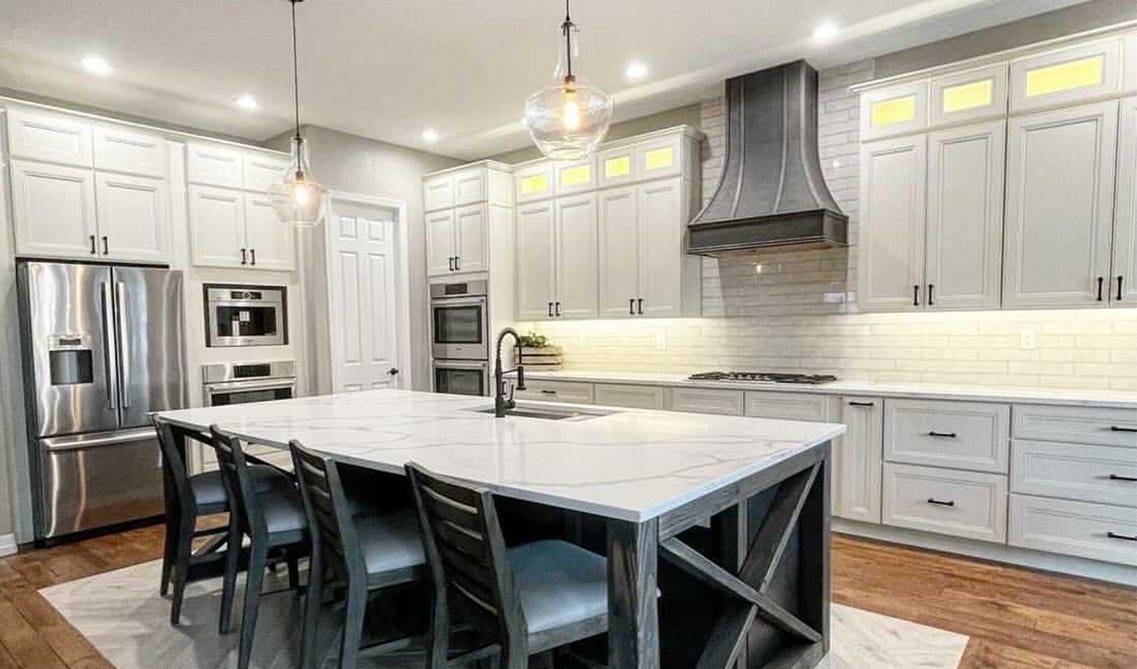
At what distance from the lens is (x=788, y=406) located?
3916 millimetres

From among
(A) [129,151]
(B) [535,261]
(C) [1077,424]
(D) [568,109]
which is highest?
(A) [129,151]

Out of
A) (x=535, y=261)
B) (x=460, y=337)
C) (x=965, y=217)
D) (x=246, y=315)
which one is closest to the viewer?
(x=965, y=217)

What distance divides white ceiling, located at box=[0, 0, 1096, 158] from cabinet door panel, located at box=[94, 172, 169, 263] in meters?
0.66

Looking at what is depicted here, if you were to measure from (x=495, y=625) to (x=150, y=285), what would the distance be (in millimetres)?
3796

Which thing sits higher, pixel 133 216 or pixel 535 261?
pixel 133 216

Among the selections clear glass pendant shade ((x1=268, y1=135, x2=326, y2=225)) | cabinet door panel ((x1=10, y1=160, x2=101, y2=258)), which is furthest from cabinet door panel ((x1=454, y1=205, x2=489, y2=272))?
cabinet door panel ((x1=10, y1=160, x2=101, y2=258))

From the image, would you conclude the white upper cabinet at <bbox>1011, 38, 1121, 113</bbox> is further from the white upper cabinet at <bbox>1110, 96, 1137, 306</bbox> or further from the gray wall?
the gray wall

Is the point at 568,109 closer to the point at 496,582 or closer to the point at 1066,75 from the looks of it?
the point at 496,582

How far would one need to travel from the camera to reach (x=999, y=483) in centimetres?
331

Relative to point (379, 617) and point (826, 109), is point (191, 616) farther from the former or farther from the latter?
point (826, 109)

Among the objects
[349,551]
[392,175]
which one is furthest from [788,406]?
[392,175]

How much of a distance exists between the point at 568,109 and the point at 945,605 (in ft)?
8.92

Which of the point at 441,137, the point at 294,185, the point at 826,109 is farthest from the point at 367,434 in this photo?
the point at 441,137

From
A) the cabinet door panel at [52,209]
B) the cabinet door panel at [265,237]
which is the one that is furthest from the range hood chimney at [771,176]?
the cabinet door panel at [52,209]
